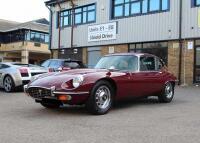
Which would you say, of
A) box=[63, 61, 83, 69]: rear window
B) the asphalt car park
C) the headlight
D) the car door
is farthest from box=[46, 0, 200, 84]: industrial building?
the headlight

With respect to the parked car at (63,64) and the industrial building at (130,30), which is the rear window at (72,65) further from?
the industrial building at (130,30)

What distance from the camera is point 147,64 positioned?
1073cm

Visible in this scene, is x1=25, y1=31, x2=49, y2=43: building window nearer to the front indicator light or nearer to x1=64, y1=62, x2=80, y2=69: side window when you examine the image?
x1=64, y1=62, x2=80, y2=69: side window

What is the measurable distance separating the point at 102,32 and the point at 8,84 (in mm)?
11909

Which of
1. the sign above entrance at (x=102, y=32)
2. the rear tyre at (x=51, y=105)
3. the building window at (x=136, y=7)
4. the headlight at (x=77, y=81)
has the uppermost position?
the building window at (x=136, y=7)

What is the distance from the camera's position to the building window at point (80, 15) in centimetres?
2741

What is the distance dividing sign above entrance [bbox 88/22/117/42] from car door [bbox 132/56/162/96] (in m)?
14.2

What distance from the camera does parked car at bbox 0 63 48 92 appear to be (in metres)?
14.9

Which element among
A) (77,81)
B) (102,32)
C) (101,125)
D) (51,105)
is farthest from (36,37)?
(101,125)

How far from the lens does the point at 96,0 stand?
26906mm

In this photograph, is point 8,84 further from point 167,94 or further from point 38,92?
point 38,92

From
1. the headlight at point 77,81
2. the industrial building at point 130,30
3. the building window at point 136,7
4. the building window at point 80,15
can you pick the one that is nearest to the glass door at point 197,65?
the industrial building at point 130,30

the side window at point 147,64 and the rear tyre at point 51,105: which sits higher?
the side window at point 147,64

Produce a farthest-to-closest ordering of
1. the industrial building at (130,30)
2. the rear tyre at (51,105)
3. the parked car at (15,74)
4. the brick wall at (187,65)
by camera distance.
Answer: the industrial building at (130,30) < the brick wall at (187,65) < the parked car at (15,74) < the rear tyre at (51,105)
